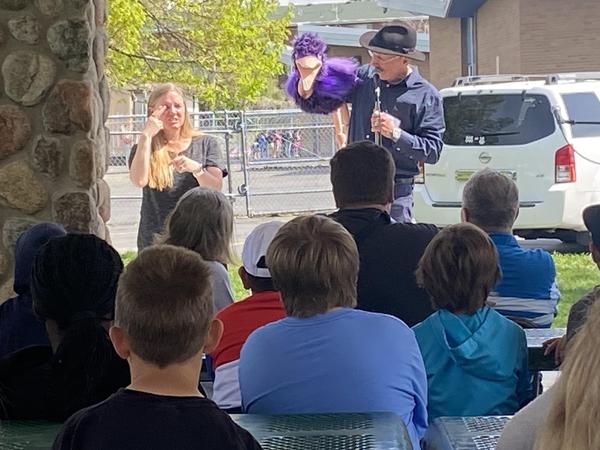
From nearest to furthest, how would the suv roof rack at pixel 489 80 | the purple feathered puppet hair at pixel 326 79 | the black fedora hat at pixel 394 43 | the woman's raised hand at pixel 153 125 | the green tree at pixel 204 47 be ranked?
the woman's raised hand at pixel 153 125, the black fedora hat at pixel 394 43, the purple feathered puppet hair at pixel 326 79, the green tree at pixel 204 47, the suv roof rack at pixel 489 80

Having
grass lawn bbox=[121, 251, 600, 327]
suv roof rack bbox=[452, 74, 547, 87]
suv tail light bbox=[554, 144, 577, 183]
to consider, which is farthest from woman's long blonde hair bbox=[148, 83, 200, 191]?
suv roof rack bbox=[452, 74, 547, 87]

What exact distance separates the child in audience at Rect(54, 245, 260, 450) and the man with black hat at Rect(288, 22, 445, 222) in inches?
161

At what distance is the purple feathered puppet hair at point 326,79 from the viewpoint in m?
7.06

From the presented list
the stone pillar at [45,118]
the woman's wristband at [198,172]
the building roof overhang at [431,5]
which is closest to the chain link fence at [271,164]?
the building roof overhang at [431,5]

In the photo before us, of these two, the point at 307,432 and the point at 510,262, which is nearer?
the point at 307,432

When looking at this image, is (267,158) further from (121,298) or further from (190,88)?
(121,298)

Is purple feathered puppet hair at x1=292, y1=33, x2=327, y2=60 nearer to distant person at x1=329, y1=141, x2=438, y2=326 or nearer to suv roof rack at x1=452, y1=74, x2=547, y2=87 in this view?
distant person at x1=329, y1=141, x2=438, y2=326

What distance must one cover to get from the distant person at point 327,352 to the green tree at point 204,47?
9.21 m

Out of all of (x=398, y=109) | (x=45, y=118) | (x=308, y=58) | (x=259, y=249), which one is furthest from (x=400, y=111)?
(x=259, y=249)

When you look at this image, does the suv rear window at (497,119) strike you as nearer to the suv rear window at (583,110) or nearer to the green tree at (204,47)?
the suv rear window at (583,110)

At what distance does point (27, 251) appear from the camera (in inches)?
149

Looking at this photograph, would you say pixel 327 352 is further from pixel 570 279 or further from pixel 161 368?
pixel 570 279

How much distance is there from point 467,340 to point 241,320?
31.8 inches

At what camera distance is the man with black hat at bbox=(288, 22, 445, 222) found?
6551 mm
